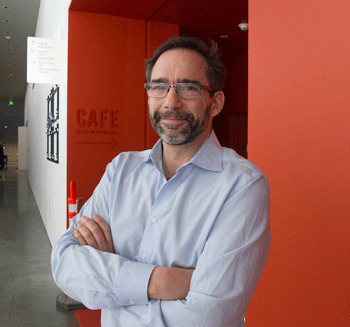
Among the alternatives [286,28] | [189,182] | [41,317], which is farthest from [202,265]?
[41,317]

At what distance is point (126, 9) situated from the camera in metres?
3.97

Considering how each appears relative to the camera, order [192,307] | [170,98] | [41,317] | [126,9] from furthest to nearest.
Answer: [126,9] → [41,317] → [170,98] → [192,307]

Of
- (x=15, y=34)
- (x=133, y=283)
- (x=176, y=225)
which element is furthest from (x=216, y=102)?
(x=15, y=34)

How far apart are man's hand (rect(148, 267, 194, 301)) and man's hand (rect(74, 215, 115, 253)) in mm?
268

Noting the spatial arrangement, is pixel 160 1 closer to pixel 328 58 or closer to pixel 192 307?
pixel 328 58

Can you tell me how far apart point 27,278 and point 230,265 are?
3.73 metres

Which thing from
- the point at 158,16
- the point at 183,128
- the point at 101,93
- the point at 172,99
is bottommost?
the point at 183,128

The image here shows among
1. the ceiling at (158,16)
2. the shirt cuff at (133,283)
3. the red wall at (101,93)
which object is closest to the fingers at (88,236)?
the shirt cuff at (133,283)

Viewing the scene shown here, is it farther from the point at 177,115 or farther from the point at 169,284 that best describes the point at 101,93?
the point at 169,284

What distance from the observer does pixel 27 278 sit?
4.24 metres

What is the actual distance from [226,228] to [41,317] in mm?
2729

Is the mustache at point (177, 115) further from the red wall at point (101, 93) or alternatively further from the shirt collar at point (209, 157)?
the red wall at point (101, 93)

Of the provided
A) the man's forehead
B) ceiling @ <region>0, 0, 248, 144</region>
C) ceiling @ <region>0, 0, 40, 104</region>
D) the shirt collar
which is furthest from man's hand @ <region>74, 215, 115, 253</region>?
ceiling @ <region>0, 0, 40, 104</region>

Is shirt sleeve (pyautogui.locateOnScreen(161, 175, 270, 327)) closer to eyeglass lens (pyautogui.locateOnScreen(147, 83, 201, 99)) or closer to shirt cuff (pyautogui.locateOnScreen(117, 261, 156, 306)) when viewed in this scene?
shirt cuff (pyautogui.locateOnScreen(117, 261, 156, 306))
